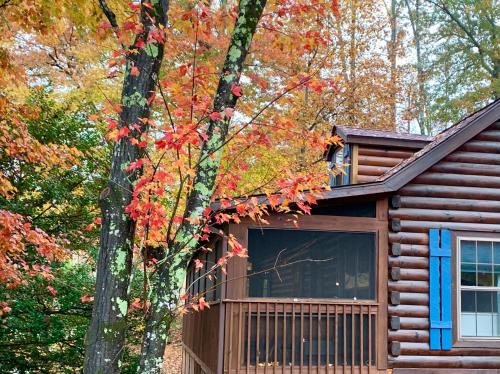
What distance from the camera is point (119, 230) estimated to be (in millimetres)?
4203

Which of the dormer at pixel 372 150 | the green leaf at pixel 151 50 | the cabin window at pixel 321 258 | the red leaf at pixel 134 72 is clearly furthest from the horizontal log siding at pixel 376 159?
the red leaf at pixel 134 72

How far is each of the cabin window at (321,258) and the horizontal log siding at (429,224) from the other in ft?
1.51

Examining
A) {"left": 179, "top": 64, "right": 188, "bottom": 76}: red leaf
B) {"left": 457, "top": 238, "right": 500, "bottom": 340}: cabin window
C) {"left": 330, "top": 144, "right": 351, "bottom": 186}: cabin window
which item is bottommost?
{"left": 457, "top": 238, "right": 500, "bottom": 340}: cabin window

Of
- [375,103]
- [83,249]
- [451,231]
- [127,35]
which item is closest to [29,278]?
[83,249]

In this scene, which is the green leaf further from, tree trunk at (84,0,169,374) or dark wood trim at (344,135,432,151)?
dark wood trim at (344,135,432,151)

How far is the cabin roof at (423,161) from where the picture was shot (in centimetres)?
795

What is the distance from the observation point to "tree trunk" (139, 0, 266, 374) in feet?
14.0

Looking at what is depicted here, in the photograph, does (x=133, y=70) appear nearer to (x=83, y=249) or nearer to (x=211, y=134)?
(x=211, y=134)

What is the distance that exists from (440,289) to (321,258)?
2004 millimetres

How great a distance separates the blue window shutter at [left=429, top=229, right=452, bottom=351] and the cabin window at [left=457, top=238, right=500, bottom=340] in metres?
0.29

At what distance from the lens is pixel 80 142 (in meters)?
10.6

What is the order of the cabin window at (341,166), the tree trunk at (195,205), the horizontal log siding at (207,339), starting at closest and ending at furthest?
the tree trunk at (195,205) < the horizontal log siding at (207,339) < the cabin window at (341,166)

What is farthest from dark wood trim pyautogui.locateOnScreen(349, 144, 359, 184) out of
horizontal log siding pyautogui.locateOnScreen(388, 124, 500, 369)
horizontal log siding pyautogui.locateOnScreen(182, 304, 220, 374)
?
horizontal log siding pyautogui.locateOnScreen(182, 304, 220, 374)

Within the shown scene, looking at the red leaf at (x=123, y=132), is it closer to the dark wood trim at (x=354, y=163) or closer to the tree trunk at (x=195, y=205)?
the tree trunk at (x=195, y=205)
